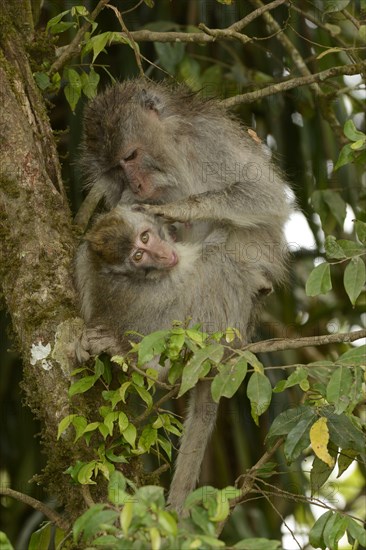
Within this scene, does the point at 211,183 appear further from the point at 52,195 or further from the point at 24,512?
the point at 24,512

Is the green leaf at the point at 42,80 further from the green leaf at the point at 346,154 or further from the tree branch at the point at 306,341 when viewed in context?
the tree branch at the point at 306,341

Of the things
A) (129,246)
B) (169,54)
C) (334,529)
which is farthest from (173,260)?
(169,54)

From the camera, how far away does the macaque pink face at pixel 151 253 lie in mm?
4168

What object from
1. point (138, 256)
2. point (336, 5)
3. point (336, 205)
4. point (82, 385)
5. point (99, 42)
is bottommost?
point (336, 205)

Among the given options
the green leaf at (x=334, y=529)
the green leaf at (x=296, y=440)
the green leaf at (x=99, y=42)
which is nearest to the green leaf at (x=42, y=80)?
the green leaf at (x=99, y=42)

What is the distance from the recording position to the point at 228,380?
9.29 feet

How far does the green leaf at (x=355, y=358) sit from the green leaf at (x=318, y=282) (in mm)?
251

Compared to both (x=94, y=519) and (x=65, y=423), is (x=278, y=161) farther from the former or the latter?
(x=94, y=519)

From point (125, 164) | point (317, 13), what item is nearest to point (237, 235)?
point (125, 164)

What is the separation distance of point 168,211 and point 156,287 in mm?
362

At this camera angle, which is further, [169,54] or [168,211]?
[169,54]

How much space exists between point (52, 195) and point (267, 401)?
4.66 ft

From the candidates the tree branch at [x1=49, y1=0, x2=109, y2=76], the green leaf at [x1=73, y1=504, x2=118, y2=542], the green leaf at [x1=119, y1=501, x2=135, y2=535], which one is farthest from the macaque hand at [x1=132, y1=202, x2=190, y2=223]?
the green leaf at [x1=119, y1=501, x2=135, y2=535]

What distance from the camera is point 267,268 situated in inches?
181
